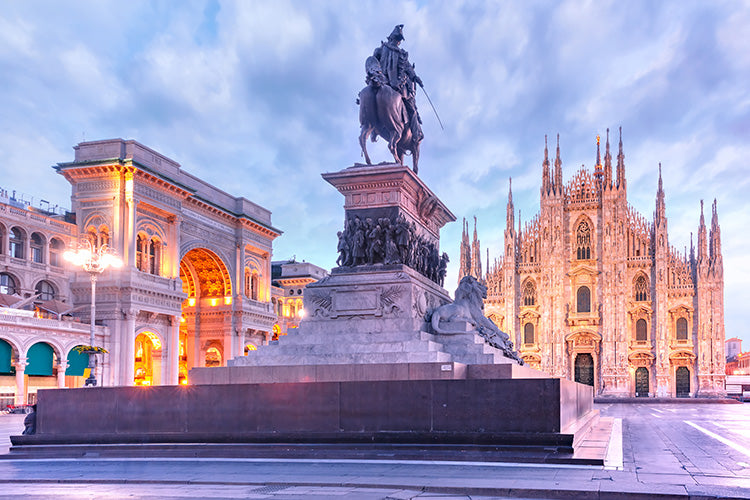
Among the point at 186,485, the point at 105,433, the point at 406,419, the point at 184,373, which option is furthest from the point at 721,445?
the point at 184,373

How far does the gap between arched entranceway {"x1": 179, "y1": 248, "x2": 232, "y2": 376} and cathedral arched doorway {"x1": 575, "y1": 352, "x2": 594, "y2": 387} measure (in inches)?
1408

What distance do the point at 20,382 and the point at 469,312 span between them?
35335 millimetres

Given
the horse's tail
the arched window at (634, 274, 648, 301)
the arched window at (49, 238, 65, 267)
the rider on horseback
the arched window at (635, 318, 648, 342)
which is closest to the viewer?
the horse's tail

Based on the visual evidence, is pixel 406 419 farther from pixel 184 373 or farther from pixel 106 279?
pixel 184 373

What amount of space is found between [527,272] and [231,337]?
32518mm

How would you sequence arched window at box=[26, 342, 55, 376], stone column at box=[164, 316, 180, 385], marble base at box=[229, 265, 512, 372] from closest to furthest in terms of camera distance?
marble base at box=[229, 265, 512, 372] → arched window at box=[26, 342, 55, 376] → stone column at box=[164, 316, 180, 385]

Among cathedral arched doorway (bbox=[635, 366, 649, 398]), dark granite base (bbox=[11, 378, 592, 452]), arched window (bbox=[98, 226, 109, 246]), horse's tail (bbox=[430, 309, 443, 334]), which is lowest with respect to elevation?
cathedral arched doorway (bbox=[635, 366, 649, 398])

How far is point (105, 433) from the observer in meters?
11.3

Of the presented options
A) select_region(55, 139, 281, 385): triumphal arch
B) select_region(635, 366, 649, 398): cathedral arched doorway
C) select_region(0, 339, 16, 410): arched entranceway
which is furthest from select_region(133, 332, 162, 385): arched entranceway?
select_region(635, 366, 649, 398): cathedral arched doorway

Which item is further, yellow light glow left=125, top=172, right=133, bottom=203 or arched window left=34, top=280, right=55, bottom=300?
yellow light glow left=125, top=172, right=133, bottom=203

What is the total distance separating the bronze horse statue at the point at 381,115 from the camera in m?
14.7

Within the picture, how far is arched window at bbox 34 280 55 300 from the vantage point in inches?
1825

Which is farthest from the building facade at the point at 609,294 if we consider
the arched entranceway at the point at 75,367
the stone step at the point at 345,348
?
the stone step at the point at 345,348

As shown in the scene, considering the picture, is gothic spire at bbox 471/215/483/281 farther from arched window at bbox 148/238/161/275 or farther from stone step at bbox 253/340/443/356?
stone step at bbox 253/340/443/356
